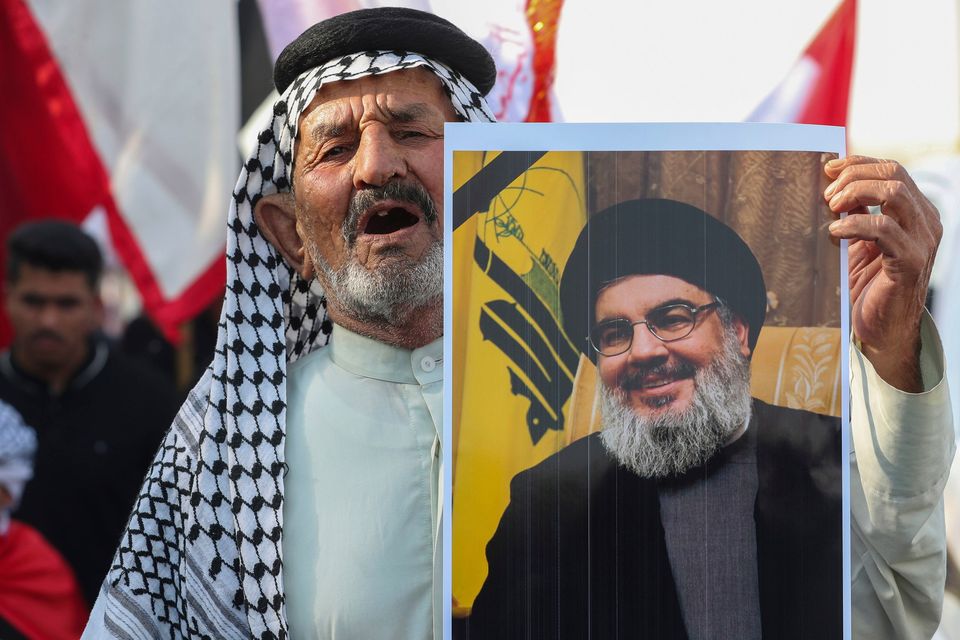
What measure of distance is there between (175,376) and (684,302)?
15.2ft

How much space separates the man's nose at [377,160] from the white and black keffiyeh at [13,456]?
2.46 meters

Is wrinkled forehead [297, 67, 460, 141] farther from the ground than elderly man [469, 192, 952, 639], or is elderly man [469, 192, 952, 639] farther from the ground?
wrinkled forehead [297, 67, 460, 141]

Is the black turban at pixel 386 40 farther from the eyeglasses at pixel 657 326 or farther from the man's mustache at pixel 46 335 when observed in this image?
the man's mustache at pixel 46 335

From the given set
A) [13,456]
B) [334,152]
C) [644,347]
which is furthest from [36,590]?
[644,347]

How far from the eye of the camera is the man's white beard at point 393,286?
2039 millimetres

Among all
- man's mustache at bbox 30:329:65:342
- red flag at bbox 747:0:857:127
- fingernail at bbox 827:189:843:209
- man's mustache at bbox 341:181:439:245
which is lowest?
fingernail at bbox 827:189:843:209

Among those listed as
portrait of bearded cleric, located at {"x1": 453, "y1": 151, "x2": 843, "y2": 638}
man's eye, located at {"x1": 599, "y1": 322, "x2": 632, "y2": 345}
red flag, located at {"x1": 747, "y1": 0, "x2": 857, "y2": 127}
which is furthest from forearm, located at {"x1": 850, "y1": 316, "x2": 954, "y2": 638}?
red flag, located at {"x1": 747, "y1": 0, "x2": 857, "y2": 127}

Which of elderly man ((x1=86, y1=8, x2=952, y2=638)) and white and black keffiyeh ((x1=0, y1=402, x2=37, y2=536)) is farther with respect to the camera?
white and black keffiyeh ((x1=0, y1=402, x2=37, y2=536))

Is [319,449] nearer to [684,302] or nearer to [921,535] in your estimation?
[684,302]

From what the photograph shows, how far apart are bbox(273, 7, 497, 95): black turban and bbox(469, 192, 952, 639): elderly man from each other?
0.70 m

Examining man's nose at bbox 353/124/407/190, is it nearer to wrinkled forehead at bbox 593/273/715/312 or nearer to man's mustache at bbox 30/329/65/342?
wrinkled forehead at bbox 593/273/715/312

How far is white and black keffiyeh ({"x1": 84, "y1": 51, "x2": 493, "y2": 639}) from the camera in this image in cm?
196

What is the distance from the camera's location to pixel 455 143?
1.66m

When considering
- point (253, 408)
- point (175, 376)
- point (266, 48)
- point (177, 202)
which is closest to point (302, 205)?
point (253, 408)
